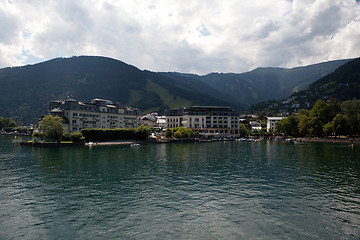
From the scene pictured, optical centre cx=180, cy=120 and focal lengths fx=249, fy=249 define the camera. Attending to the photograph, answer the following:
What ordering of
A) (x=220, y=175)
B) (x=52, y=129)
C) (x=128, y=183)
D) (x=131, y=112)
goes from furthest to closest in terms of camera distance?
1. (x=131, y=112)
2. (x=52, y=129)
3. (x=220, y=175)
4. (x=128, y=183)

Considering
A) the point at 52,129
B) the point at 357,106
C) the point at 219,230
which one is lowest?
the point at 219,230

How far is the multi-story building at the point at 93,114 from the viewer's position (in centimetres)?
13000

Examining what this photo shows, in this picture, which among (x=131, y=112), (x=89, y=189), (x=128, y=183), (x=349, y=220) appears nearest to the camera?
(x=349, y=220)

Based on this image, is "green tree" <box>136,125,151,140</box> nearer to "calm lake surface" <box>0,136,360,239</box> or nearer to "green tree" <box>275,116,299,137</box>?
"calm lake surface" <box>0,136,360,239</box>

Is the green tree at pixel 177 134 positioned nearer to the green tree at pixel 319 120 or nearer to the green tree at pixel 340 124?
the green tree at pixel 319 120

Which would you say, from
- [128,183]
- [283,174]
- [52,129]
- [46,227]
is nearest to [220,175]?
[283,174]

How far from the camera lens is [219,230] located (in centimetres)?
2220

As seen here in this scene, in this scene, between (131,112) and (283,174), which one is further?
(131,112)

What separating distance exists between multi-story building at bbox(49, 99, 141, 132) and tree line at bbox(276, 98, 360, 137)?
10778 cm

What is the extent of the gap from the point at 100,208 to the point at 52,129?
85.4 meters

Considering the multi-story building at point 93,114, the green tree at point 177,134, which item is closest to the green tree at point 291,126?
the green tree at point 177,134

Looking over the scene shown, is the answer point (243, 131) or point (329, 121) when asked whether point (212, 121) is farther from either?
point (329, 121)

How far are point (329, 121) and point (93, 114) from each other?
137 m

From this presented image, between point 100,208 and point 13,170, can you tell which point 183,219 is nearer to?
point 100,208
